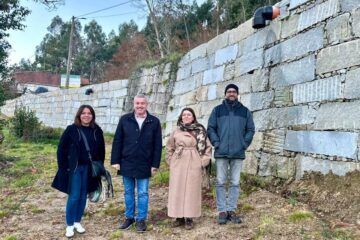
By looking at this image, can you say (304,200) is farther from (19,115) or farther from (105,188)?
(19,115)

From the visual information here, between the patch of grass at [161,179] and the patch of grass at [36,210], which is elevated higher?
the patch of grass at [161,179]

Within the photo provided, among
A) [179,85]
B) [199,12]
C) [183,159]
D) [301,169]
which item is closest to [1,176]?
[179,85]

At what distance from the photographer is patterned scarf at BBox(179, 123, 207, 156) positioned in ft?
16.5

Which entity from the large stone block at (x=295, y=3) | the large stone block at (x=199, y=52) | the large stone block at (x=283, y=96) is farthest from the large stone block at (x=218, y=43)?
the large stone block at (x=283, y=96)

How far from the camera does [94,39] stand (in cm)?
5272

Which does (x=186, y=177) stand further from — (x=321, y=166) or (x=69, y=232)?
(x=321, y=166)

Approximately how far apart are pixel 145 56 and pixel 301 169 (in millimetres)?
24294

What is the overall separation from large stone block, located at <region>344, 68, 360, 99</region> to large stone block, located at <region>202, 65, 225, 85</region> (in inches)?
138

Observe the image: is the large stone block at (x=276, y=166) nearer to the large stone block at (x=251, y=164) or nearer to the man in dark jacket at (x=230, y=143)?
the large stone block at (x=251, y=164)

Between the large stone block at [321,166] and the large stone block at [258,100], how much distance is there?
116 cm

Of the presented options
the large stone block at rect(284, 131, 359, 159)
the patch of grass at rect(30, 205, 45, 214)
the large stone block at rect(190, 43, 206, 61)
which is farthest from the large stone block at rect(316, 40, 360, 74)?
the patch of grass at rect(30, 205, 45, 214)

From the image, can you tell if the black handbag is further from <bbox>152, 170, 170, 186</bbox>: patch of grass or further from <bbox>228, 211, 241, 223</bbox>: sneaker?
<bbox>152, 170, 170, 186</bbox>: patch of grass

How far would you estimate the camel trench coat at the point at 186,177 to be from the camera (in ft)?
16.1

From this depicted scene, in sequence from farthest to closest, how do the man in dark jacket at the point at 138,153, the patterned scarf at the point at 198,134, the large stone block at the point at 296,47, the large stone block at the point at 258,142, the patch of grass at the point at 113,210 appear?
the large stone block at the point at 258,142 < the patch of grass at the point at 113,210 < the large stone block at the point at 296,47 < the patterned scarf at the point at 198,134 < the man in dark jacket at the point at 138,153
